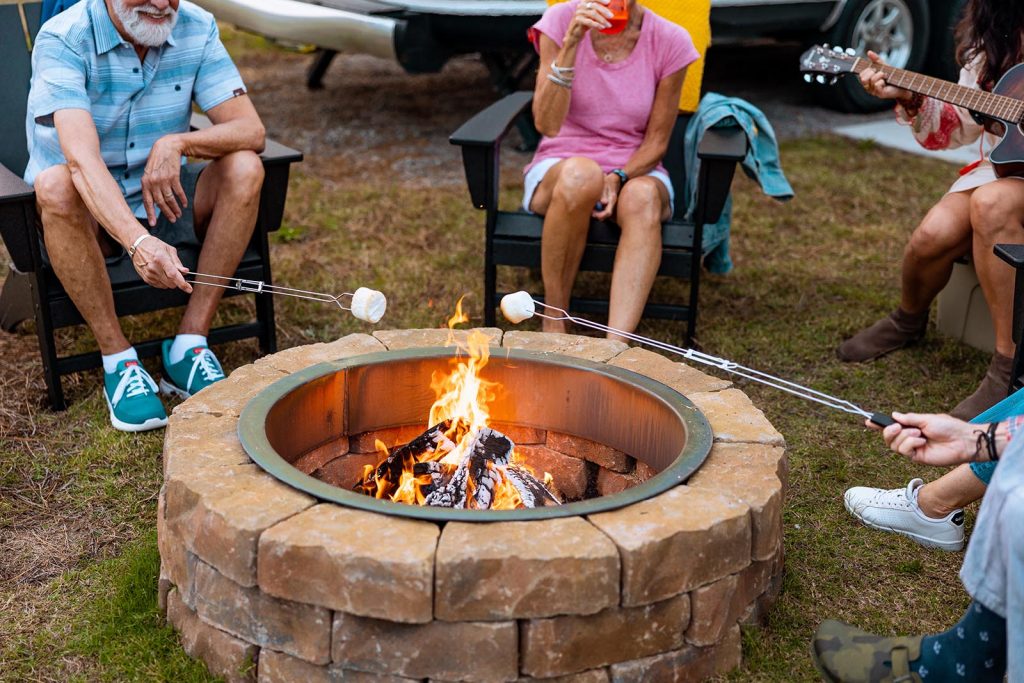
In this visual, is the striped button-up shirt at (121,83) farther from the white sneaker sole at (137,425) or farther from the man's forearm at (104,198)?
the white sneaker sole at (137,425)

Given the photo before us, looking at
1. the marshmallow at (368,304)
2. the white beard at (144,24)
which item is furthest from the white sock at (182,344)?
the marshmallow at (368,304)

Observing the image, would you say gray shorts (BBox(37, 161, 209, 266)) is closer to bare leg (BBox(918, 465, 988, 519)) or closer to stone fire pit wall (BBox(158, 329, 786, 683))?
stone fire pit wall (BBox(158, 329, 786, 683))

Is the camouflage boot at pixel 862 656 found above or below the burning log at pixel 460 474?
below

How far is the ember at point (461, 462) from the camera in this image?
243 cm

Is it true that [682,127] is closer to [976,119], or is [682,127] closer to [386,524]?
[976,119]

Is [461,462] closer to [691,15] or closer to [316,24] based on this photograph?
[691,15]

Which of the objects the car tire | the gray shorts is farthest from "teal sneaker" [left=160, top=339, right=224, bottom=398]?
the car tire

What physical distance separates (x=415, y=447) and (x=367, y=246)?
7.46 ft

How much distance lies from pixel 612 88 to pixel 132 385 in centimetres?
178

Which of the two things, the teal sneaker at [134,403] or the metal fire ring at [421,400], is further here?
the teal sneaker at [134,403]

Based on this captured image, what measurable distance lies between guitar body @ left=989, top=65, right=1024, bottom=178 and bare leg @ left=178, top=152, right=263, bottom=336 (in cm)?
219

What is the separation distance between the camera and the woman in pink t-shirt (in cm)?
353

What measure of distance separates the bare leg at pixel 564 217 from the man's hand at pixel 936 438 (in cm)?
163

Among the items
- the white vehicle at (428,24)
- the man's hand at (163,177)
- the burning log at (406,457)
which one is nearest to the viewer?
the burning log at (406,457)
